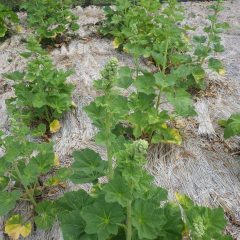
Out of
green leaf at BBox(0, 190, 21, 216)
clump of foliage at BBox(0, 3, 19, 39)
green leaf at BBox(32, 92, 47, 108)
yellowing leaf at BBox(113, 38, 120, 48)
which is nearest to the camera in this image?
green leaf at BBox(0, 190, 21, 216)

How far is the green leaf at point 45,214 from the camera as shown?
97.4 inches

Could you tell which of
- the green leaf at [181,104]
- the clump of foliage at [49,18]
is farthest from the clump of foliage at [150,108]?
the clump of foliage at [49,18]

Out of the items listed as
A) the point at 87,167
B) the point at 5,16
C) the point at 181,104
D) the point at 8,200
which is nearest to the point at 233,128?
the point at 181,104

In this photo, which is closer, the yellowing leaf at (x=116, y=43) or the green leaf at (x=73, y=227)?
the green leaf at (x=73, y=227)

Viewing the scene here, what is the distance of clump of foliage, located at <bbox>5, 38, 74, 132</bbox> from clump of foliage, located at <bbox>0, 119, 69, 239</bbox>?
2.16 ft

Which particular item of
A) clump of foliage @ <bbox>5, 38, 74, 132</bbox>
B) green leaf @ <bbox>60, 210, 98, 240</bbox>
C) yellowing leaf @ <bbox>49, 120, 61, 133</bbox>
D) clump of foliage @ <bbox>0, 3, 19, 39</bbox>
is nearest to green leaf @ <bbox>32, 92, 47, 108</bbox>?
clump of foliage @ <bbox>5, 38, 74, 132</bbox>

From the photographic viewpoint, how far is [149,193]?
2102mm

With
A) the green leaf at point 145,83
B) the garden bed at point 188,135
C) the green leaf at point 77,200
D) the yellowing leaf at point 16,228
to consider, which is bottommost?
the garden bed at point 188,135

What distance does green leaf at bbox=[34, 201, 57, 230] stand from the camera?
247 cm

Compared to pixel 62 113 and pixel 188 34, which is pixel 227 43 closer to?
pixel 188 34

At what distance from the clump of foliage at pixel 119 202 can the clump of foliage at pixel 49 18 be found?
298 centimetres

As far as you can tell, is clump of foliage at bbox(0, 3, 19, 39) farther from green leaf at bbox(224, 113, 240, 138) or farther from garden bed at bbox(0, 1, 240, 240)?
green leaf at bbox(224, 113, 240, 138)

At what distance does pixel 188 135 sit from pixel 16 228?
5.55 ft

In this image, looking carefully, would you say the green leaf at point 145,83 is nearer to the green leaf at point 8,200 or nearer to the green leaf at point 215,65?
the green leaf at point 215,65
